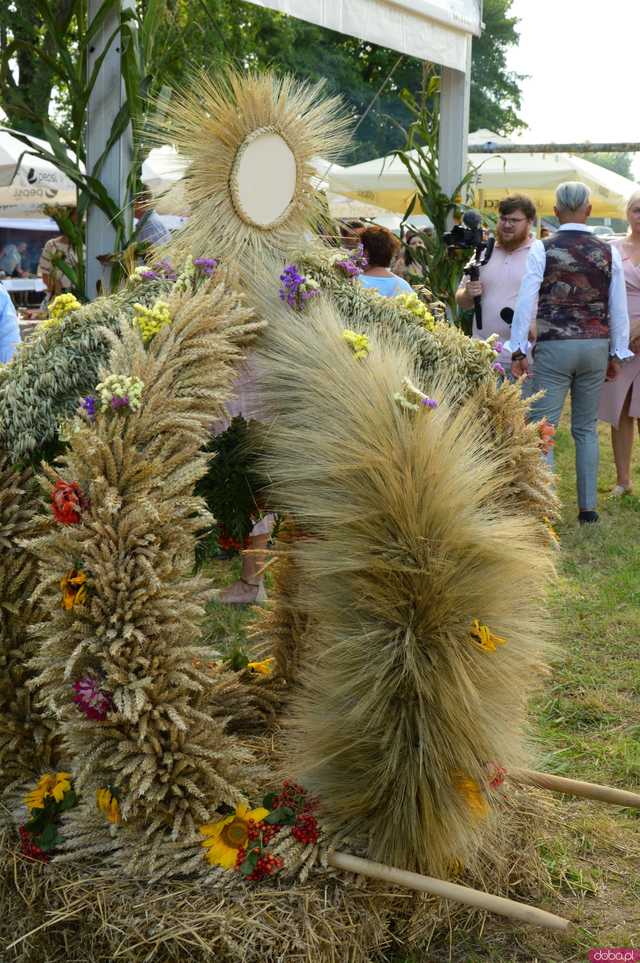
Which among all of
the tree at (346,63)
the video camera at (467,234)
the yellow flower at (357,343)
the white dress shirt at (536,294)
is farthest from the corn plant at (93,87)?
the tree at (346,63)

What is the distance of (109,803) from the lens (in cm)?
215

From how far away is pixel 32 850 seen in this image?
7.41ft

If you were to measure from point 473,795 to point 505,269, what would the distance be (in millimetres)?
4270

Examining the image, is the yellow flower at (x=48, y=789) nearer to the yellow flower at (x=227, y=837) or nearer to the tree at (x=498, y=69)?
the yellow flower at (x=227, y=837)

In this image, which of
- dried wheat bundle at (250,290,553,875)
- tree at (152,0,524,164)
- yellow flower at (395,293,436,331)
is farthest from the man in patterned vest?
tree at (152,0,524,164)

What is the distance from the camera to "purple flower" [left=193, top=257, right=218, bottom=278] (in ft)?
8.07

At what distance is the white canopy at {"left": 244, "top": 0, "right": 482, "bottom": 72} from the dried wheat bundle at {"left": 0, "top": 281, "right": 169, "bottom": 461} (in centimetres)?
195

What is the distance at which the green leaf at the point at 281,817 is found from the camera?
7.29 feet

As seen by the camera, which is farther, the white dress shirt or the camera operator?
the camera operator

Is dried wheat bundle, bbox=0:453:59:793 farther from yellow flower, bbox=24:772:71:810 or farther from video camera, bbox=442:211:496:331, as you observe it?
video camera, bbox=442:211:496:331

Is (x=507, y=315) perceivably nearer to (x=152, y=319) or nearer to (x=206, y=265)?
(x=206, y=265)

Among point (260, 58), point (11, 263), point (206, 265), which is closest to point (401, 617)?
point (206, 265)

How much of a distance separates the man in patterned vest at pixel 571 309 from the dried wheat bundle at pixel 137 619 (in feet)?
12.6

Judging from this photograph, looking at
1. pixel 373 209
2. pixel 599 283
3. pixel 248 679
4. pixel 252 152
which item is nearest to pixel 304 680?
pixel 248 679
